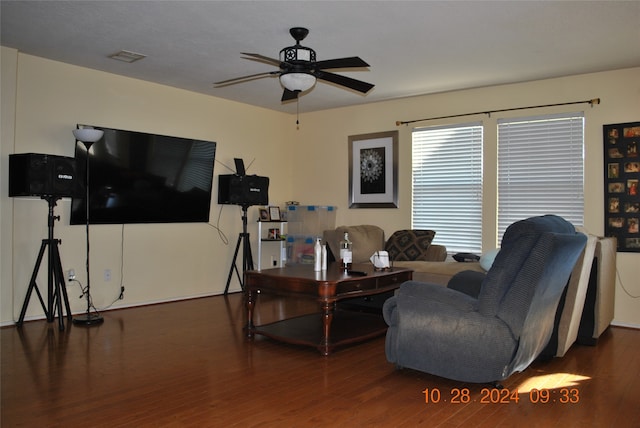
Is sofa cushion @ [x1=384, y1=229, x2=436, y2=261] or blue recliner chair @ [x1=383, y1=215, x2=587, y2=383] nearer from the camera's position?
blue recliner chair @ [x1=383, y1=215, x2=587, y2=383]

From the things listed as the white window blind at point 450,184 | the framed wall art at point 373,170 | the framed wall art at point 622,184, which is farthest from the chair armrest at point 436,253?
the framed wall art at point 622,184

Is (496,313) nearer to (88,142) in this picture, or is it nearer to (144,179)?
(88,142)

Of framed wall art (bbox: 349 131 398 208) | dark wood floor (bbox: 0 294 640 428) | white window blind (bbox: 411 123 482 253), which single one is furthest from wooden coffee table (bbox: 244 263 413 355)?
framed wall art (bbox: 349 131 398 208)

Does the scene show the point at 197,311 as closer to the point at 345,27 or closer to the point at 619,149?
the point at 345,27

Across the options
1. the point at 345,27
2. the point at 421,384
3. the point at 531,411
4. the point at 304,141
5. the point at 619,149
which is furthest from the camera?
the point at 304,141

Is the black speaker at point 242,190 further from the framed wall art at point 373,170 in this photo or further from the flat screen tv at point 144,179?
the framed wall art at point 373,170

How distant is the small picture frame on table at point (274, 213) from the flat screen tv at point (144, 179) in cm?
112

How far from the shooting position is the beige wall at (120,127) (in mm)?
4969

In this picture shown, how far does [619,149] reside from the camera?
17.0ft

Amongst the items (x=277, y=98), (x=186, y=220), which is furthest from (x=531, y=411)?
(x=277, y=98)

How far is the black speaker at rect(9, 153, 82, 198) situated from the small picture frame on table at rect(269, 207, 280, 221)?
3.12m

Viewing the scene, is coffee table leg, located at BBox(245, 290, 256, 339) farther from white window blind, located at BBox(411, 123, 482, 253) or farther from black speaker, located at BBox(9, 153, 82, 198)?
white window blind, located at BBox(411, 123, 482, 253)

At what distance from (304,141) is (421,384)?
524 cm

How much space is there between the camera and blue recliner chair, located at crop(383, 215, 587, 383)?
9.49 feet
